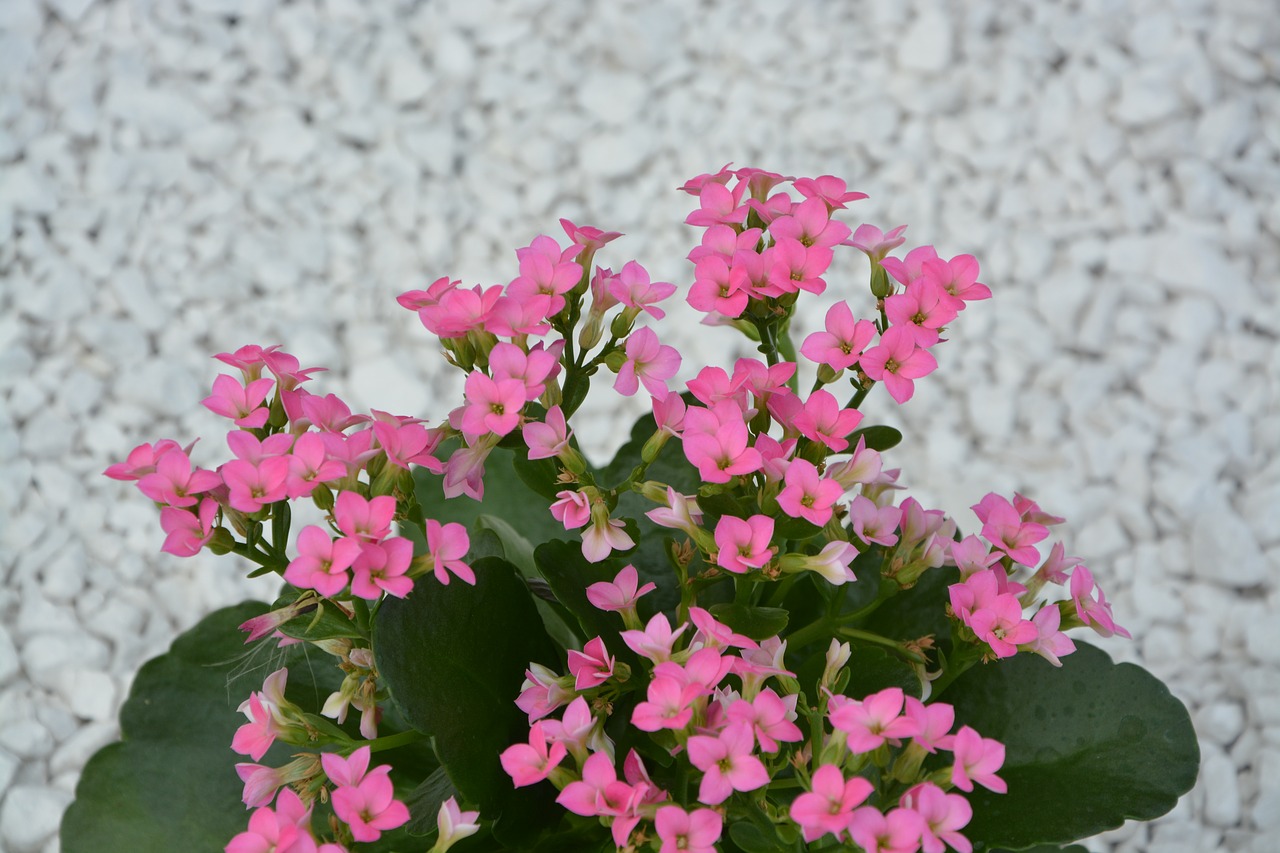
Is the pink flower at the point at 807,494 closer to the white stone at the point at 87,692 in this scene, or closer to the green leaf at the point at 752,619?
the green leaf at the point at 752,619

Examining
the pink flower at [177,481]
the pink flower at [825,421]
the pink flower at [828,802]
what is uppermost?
the pink flower at [177,481]

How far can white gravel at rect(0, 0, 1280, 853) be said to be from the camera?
1.16 meters

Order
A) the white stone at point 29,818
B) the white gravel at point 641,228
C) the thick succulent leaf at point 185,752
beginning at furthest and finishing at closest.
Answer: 1. the white gravel at point 641,228
2. the white stone at point 29,818
3. the thick succulent leaf at point 185,752

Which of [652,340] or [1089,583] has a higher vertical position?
[652,340]

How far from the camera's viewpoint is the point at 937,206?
141 cm

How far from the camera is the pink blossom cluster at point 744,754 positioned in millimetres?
397

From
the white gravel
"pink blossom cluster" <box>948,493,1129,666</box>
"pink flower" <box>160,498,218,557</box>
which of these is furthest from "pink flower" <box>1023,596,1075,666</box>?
the white gravel

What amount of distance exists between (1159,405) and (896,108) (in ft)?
1.57

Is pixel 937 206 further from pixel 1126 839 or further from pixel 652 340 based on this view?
pixel 652 340

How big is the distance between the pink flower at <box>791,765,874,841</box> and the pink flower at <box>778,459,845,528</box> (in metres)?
0.09

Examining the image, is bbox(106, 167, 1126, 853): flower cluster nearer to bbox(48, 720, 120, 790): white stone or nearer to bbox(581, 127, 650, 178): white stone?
bbox(48, 720, 120, 790): white stone

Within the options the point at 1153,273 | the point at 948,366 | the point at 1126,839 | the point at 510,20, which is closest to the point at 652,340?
the point at 1126,839

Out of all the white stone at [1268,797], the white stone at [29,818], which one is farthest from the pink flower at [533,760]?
the white stone at [1268,797]

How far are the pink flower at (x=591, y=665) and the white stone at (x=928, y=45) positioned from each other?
123 centimetres
